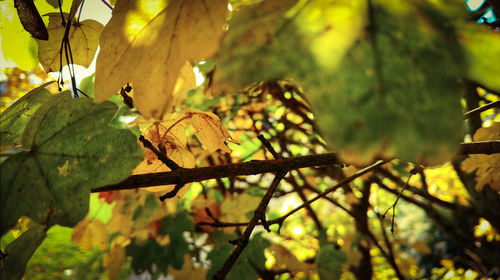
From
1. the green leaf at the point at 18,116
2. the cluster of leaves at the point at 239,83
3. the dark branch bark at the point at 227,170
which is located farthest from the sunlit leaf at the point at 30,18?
the dark branch bark at the point at 227,170

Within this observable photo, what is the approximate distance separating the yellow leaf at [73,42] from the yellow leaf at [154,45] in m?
0.37

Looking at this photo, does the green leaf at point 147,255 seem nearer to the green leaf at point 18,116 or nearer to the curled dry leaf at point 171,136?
the curled dry leaf at point 171,136

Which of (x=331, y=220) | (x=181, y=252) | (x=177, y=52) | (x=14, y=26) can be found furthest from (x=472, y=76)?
(x=331, y=220)

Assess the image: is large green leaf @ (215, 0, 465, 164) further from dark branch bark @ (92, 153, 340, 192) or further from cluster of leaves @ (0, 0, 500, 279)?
dark branch bark @ (92, 153, 340, 192)

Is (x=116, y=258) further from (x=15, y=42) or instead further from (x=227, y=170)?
(x=227, y=170)

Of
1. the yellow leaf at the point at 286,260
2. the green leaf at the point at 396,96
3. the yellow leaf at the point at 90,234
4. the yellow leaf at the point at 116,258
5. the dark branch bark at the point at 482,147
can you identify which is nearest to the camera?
the green leaf at the point at 396,96

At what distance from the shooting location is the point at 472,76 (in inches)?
11.1

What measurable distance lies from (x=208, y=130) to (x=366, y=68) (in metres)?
0.41

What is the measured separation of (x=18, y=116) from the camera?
21.4 inches

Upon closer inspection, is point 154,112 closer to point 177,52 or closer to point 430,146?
point 177,52

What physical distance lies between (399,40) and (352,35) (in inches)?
1.8

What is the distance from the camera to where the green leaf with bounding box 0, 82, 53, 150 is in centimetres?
51

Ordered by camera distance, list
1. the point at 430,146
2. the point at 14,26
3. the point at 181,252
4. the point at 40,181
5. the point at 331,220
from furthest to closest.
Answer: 1. the point at 331,220
2. the point at 181,252
3. the point at 14,26
4. the point at 40,181
5. the point at 430,146

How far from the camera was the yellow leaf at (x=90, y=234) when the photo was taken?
1.21 meters
